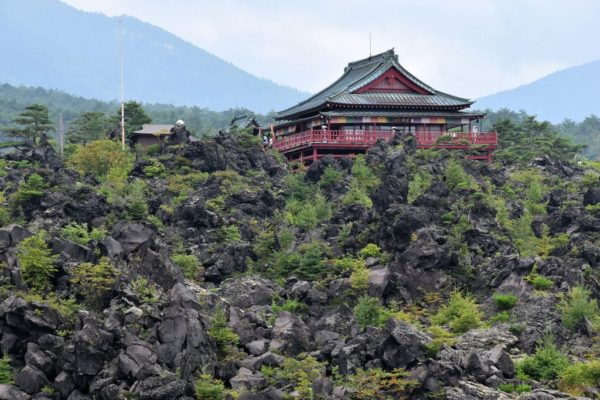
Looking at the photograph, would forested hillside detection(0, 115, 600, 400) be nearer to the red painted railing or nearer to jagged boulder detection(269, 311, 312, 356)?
jagged boulder detection(269, 311, 312, 356)

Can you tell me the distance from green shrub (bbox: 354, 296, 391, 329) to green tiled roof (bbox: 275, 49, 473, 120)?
102 ft

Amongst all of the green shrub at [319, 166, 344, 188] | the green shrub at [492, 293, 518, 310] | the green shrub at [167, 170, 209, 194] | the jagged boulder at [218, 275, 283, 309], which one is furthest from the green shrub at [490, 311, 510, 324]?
the green shrub at [167, 170, 209, 194]

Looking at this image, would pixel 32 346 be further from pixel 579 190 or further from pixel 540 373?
pixel 579 190

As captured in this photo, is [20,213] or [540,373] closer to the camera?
[540,373]

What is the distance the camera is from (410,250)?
47.6 metres

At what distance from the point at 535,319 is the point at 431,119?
35.1 m

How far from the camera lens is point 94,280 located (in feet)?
134

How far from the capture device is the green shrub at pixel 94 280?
1607 inches

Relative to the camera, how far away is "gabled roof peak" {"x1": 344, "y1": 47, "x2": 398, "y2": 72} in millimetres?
79625

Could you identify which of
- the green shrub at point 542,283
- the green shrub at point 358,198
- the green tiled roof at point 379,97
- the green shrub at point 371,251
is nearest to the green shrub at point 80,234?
the green shrub at point 371,251

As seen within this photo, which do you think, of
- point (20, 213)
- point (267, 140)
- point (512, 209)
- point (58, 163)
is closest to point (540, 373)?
point (512, 209)

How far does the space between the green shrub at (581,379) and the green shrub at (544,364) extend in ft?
1.73

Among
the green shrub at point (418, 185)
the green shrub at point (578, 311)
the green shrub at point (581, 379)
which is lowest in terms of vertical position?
the green shrub at point (581, 379)

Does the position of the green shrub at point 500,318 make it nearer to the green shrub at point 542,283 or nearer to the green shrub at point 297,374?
the green shrub at point 542,283
